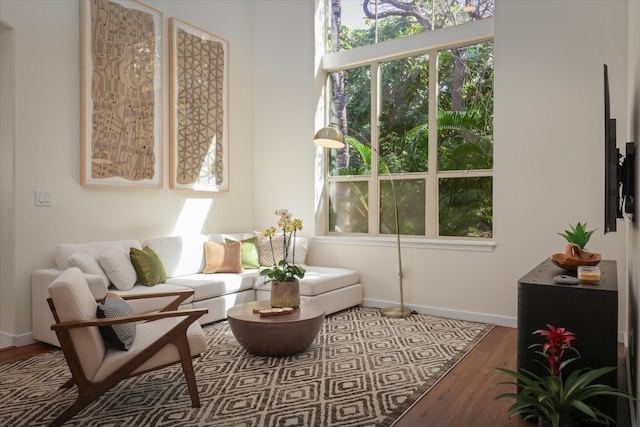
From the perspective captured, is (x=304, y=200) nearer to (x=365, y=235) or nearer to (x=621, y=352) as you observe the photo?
(x=365, y=235)

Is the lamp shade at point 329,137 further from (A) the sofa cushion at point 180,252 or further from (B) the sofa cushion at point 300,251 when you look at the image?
→ (A) the sofa cushion at point 180,252

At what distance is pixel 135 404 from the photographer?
2680mm

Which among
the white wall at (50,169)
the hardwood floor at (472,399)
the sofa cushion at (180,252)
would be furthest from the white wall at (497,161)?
the hardwood floor at (472,399)

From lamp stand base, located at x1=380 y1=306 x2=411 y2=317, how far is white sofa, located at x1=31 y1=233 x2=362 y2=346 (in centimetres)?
40

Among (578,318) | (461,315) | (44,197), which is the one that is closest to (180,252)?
(44,197)

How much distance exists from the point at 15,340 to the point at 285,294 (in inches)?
87.2

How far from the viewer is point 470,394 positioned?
287 centimetres

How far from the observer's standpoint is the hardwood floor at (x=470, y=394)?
8.24 ft

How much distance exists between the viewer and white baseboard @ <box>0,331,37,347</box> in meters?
3.84

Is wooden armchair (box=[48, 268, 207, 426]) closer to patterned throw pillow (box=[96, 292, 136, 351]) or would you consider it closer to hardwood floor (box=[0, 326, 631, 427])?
patterned throw pillow (box=[96, 292, 136, 351])

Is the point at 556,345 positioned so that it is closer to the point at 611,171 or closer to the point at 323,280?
the point at 611,171

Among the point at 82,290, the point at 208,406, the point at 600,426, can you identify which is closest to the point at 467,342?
the point at 600,426

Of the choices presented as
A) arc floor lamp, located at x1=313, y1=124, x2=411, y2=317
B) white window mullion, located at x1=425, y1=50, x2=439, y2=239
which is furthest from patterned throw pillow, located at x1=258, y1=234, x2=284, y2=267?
white window mullion, located at x1=425, y1=50, x2=439, y2=239

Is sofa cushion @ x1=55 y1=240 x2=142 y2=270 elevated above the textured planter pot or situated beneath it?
elevated above
